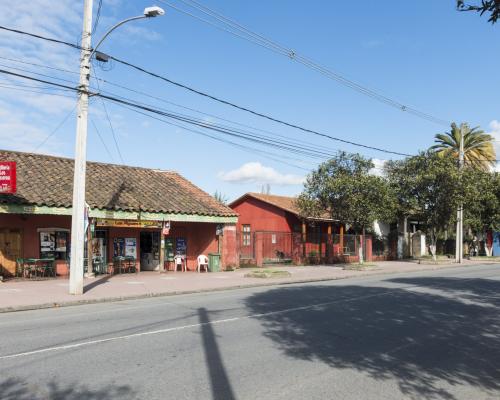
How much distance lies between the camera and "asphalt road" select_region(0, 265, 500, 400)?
583 centimetres

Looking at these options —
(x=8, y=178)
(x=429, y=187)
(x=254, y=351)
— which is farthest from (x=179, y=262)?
(x=254, y=351)

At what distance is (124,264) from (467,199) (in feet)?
69.1

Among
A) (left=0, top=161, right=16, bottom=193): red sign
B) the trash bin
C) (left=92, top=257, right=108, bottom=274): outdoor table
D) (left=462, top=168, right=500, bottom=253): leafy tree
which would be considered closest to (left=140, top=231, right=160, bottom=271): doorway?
the trash bin

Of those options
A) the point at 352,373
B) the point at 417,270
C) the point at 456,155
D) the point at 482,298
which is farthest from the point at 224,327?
the point at 456,155

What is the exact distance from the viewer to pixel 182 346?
789cm

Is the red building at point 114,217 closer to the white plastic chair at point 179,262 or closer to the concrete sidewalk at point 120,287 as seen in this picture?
the white plastic chair at point 179,262

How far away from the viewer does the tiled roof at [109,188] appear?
2009 centimetres

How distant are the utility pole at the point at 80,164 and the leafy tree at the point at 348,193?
15054mm

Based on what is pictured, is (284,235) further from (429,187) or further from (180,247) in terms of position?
(429,187)

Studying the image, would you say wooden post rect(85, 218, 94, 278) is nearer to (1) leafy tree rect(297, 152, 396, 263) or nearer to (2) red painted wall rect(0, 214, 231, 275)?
(2) red painted wall rect(0, 214, 231, 275)

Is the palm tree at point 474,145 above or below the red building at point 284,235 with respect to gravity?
above

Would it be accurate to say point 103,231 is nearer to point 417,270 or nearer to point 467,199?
point 417,270

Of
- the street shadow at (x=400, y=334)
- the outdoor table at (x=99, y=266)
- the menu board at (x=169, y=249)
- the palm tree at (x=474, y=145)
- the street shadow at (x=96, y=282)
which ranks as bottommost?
the street shadow at (x=400, y=334)

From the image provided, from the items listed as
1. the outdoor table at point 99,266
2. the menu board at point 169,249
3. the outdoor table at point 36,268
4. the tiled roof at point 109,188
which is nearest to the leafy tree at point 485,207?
the tiled roof at point 109,188
